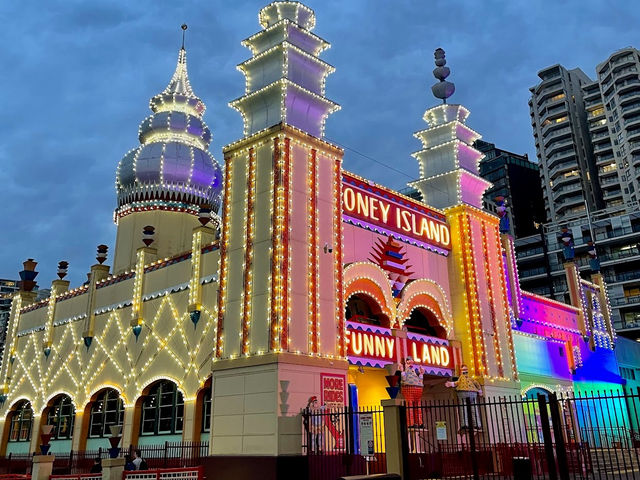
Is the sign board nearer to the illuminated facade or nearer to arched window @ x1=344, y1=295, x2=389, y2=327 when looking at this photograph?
the illuminated facade

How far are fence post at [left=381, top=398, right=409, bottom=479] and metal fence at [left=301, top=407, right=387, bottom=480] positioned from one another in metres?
1.43

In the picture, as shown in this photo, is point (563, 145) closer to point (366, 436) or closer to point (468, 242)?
point (468, 242)

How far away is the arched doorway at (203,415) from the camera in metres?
22.5

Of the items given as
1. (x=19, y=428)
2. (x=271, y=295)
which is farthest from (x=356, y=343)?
(x=19, y=428)

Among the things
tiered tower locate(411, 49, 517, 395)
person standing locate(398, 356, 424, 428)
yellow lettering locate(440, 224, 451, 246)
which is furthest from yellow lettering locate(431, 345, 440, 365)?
yellow lettering locate(440, 224, 451, 246)

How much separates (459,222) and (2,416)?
26.9 meters

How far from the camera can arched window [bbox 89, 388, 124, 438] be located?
26.9 meters

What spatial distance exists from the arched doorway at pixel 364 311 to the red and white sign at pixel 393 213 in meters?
3.29

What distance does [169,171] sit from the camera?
3347 centimetres

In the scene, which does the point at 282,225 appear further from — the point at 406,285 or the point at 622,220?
the point at 622,220

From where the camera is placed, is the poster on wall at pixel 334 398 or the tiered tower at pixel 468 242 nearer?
the poster on wall at pixel 334 398

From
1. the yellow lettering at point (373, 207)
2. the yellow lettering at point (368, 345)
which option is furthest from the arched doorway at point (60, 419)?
the yellow lettering at point (373, 207)

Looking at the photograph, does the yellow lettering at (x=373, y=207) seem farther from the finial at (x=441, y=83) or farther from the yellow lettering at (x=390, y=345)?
the finial at (x=441, y=83)

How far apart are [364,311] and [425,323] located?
4.25 metres
